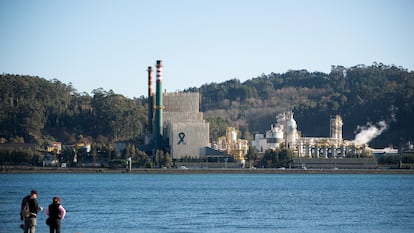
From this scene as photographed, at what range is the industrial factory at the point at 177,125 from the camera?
116 meters

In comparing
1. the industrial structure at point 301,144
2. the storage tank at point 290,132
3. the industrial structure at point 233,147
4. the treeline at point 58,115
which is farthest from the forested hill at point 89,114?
the storage tank at point 290,132

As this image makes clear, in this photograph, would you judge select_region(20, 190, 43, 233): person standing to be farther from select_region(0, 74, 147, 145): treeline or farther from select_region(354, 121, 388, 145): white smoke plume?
select_region(354, 121, 388, 145): white smoke plume

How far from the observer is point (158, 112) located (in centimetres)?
11612

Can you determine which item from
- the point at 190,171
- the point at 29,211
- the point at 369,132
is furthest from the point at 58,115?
the point at 29,211

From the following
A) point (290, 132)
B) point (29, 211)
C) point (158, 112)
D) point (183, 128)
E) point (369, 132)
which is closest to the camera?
point (29, 211)

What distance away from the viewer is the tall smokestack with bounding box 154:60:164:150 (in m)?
114

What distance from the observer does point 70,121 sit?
496ft

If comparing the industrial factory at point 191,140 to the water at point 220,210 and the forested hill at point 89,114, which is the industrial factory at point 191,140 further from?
the water at point 220,210

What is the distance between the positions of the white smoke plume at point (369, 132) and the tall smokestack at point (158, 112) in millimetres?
58552

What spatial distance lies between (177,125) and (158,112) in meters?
2.97

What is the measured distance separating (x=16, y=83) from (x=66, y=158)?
111 feet

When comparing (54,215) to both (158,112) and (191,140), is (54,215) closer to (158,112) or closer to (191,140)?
(158,112)

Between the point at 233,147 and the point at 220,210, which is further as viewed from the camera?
the point at 233,147

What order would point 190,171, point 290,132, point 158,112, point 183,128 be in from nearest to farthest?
point 190,171 < point 183,128 < point 158,112 < point 290,132
